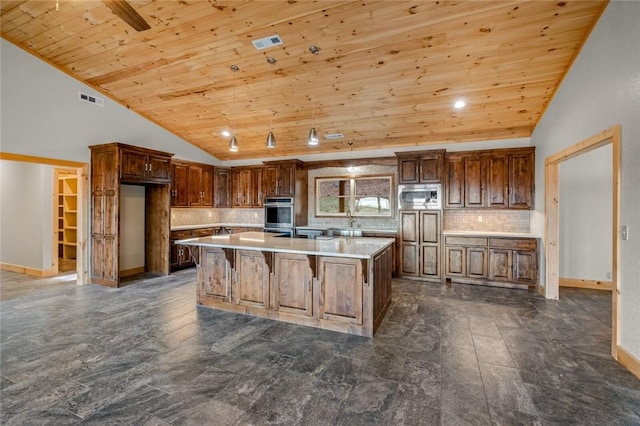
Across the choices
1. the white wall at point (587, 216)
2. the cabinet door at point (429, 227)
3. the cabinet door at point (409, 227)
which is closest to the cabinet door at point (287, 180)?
the cabinet door at point (409, 227)

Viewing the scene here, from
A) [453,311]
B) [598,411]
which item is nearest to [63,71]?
[453,311]

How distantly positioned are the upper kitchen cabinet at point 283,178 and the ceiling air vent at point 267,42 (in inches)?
123

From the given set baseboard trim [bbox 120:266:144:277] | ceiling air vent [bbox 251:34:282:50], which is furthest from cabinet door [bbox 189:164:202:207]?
ceiling air vent [bbox 251:34:282:50]

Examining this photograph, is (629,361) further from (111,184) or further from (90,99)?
(90,99)

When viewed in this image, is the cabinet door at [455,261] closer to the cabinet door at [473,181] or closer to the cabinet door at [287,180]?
the cabinet door at [473,181]

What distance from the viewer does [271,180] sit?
7.09 meters

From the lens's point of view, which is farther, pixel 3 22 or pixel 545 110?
pixel 545 110

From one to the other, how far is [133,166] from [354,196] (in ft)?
14.7

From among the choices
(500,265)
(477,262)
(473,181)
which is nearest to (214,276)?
(477,262)

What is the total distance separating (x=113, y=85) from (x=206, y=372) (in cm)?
533

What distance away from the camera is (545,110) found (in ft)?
15.4

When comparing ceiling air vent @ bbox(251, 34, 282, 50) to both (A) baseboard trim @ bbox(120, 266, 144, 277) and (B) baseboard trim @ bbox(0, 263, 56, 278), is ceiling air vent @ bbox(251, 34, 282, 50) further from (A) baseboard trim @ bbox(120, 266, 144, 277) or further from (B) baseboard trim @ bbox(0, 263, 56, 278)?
(B) baseboard trim @ bbox(0, 263, 56, 278)

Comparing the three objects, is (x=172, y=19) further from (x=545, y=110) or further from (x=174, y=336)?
(x=545, y=110)

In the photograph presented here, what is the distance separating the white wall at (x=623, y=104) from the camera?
8.20 ft
